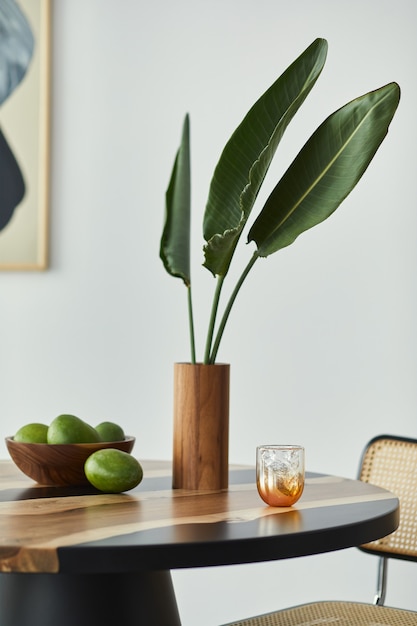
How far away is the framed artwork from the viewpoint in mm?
2801

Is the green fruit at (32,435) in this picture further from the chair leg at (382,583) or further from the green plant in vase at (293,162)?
the chair leg at (382,583)

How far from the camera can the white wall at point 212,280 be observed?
252cm

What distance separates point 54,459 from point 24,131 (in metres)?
1.56

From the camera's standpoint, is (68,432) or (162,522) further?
(68,432)

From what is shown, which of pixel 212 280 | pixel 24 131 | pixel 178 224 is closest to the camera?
pixel 178 224

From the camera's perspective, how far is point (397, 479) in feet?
6.43

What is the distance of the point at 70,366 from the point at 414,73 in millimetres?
1301

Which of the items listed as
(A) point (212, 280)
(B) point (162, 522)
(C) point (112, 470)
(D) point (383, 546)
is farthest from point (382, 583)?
(A) point (212, 280)

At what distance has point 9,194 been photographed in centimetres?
282

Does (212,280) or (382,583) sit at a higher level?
(212,280)

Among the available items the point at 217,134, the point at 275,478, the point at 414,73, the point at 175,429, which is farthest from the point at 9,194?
the point at 275,478

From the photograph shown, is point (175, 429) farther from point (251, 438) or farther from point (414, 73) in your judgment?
point (414, 73)

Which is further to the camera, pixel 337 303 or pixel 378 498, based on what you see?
pixel 337 303

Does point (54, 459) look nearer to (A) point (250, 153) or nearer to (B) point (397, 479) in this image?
(A) point (250, 153)
